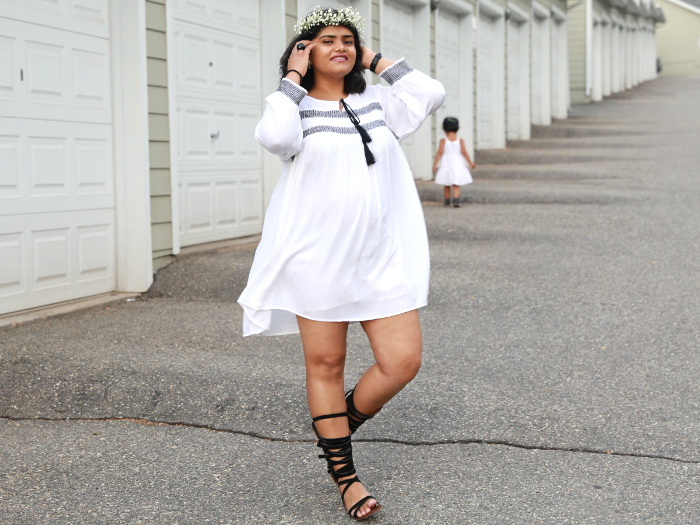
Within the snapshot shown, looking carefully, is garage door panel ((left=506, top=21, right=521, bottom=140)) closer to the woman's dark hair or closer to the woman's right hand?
the woman's dark hair

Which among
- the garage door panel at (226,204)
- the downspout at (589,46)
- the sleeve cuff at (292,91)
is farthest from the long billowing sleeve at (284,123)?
the downspout at (589,46)

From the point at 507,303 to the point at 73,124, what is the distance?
11.8 ft

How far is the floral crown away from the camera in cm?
357

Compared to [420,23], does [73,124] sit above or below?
below

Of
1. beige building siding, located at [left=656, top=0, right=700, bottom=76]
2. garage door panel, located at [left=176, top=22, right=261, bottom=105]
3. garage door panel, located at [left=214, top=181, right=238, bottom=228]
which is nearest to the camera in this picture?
garage door panel, located at [left=176, top=22, right=261, bottom=105]

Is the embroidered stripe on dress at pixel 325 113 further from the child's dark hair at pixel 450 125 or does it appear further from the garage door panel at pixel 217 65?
the child's dark hair at pixel 450 125

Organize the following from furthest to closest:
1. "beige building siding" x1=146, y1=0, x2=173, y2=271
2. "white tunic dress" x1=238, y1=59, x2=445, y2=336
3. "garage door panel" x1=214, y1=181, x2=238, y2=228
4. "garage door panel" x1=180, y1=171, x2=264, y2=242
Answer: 1. "garage door panel" x1=214, y1=181, x2=238, y2=228
2. "garage door panel" x1=180, y1=171, x2=264, y2=242
3. "beige building siding" x1=146, y1=0, x2=173, y2=271
4. "white tunic dress" x1=238, y1=59, x2=445, y2=336

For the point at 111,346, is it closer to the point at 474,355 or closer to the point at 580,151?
the point at 474,355

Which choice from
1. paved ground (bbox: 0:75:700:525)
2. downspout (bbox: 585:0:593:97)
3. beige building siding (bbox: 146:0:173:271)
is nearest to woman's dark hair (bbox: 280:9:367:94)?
paved ground (bbox: 0:75:700:525)

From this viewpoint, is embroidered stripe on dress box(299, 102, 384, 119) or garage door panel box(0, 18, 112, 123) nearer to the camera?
embroidered stripe on dress box(299, 102, 384, 119)

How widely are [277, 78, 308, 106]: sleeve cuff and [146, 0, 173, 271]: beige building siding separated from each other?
16.2ft

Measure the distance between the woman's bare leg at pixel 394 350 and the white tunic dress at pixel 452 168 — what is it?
942 centimetres

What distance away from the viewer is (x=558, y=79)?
24.9 metres

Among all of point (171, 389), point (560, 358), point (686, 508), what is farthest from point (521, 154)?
point (686, 508)
